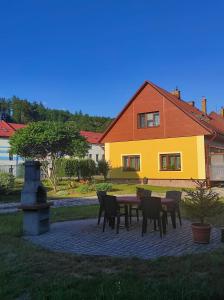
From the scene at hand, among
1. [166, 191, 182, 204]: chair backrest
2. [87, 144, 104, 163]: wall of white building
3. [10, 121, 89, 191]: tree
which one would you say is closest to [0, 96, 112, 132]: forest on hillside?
[87, 144, 104, 163]: wall of white building

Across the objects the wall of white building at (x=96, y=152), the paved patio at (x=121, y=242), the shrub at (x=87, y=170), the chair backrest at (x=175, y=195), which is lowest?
the paved patio at (x=121, y=242)

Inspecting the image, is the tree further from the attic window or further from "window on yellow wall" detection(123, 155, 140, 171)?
the attic window

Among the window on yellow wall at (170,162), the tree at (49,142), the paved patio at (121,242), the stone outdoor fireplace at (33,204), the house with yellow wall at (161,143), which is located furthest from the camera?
the window on yellow wall at (170,162)

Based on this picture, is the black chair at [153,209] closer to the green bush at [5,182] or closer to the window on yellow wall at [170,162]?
the green bush at [5,182]

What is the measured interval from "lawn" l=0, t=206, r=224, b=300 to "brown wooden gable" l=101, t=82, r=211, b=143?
1960 cm

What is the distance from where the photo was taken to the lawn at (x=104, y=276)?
13.7ft

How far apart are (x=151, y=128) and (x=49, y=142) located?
28.8ft

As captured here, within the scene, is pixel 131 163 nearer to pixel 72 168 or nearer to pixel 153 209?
pixel 72 168

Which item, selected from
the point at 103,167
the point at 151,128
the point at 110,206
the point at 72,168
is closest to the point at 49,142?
the point at 103,167

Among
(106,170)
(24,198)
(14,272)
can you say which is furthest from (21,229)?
(106,170)

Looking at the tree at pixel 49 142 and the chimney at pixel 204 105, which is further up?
the chimney at pixel 204 105

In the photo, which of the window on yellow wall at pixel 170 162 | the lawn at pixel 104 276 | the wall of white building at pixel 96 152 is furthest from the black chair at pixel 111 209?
the wall of white building at pixel 96 152

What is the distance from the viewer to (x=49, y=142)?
21.9m

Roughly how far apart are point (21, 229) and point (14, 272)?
347 centimetres
